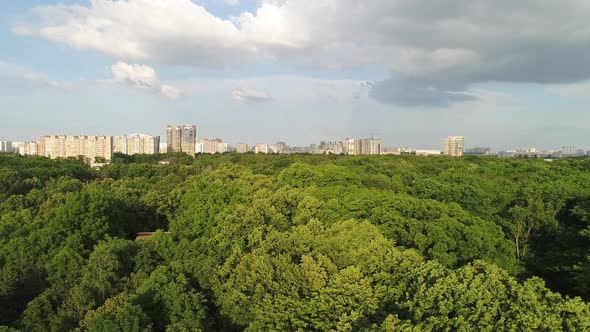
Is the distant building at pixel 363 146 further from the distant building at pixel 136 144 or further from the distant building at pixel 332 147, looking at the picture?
the distant building at pixel 136 144

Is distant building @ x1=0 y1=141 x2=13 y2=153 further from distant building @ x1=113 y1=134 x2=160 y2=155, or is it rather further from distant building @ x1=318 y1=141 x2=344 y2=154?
distant building @ x1=318 y1=141 x2=344 y2=154

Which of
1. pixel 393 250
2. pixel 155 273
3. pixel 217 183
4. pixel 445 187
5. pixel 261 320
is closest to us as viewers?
pixel 261 320

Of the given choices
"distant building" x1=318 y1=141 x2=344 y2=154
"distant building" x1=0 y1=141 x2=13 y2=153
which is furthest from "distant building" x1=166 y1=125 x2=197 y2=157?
"distant building" x1=0 y1=141 x2=13 y2=153

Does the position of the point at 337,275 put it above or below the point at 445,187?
below

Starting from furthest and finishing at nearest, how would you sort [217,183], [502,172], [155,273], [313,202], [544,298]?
1. [502,172]
2. [217,183]
3. [313,202]
4. [155,273]
5. [544,298]

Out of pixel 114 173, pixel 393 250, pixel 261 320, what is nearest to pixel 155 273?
pixel 261 320

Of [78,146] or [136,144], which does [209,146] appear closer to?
[136,144]

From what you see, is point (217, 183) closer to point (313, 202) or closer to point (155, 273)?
point (313, 202)

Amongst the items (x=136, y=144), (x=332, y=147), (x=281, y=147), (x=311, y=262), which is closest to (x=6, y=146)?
(x=136, y=144)
